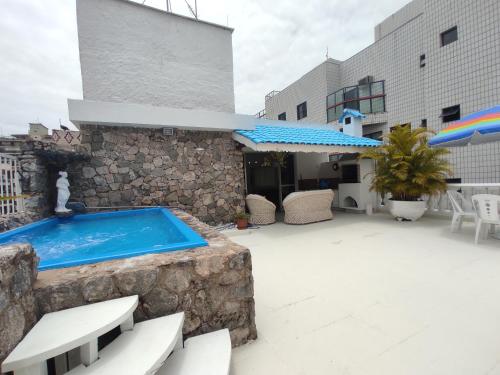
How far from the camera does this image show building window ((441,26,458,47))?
12445 millimetres

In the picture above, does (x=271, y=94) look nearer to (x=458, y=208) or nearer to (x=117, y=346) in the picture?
(x=458, y=208)

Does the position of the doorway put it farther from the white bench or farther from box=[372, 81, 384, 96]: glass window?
box=[372, 81, 384, 96]: glass window

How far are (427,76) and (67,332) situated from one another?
1912 centimetres

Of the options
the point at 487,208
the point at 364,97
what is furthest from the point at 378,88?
the point at 487,208

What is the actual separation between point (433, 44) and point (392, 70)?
3.13 m

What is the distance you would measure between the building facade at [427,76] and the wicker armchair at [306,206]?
6967 mm

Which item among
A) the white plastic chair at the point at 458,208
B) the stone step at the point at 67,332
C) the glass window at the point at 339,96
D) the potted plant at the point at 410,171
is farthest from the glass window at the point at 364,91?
the stone step at the point at 67,332

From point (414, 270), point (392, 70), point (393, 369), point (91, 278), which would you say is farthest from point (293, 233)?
point (392, 70)

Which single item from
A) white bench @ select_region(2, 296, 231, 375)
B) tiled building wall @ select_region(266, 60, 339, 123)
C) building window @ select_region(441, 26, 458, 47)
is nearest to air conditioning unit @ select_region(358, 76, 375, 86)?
tiled building wall @ select_region(266, 60, 339, 123)

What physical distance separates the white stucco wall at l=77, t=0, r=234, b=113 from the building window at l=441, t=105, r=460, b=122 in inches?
509

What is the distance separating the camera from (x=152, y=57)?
8.05m

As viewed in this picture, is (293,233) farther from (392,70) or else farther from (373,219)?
(392,70)

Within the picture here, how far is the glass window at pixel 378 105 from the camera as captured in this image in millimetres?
17108

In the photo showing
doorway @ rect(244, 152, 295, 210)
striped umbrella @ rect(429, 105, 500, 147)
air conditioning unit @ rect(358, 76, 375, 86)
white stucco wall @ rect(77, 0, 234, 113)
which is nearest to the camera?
striped umbrella @ rect(429, 105, 500, 147)
